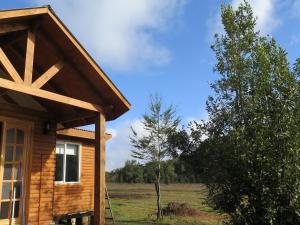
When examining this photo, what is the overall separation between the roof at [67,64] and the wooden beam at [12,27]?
0.27ft

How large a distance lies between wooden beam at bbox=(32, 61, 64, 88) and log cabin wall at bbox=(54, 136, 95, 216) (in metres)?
4.33

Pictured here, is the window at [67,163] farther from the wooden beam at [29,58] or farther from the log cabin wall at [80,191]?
the wooden beam at [29,58]

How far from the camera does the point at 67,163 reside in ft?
40.9

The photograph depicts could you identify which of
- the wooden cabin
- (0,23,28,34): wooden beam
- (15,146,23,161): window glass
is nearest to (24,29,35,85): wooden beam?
the wooden cabin

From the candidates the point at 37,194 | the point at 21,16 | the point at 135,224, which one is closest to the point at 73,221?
the point at 135,224

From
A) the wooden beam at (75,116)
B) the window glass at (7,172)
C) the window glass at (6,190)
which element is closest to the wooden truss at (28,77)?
the wooden beam at (75,116)

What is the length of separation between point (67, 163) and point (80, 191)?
1105 mm

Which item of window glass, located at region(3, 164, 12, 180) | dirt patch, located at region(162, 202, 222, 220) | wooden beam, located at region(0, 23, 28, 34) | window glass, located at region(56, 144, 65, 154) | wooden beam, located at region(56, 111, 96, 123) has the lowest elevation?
dirt patch, located at region(162, 202, 222, 220)

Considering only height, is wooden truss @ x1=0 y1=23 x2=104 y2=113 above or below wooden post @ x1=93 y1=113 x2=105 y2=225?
above

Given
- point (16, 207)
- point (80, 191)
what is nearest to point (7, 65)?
point (16, 207)

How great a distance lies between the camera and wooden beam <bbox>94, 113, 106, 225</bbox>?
26.5 feet

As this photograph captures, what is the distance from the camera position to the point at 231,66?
1109cm

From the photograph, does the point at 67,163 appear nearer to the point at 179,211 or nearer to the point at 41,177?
the point at 41,177

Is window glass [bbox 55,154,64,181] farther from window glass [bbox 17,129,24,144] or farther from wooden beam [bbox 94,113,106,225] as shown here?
wooden beam [bbox 94,113,106,225]
